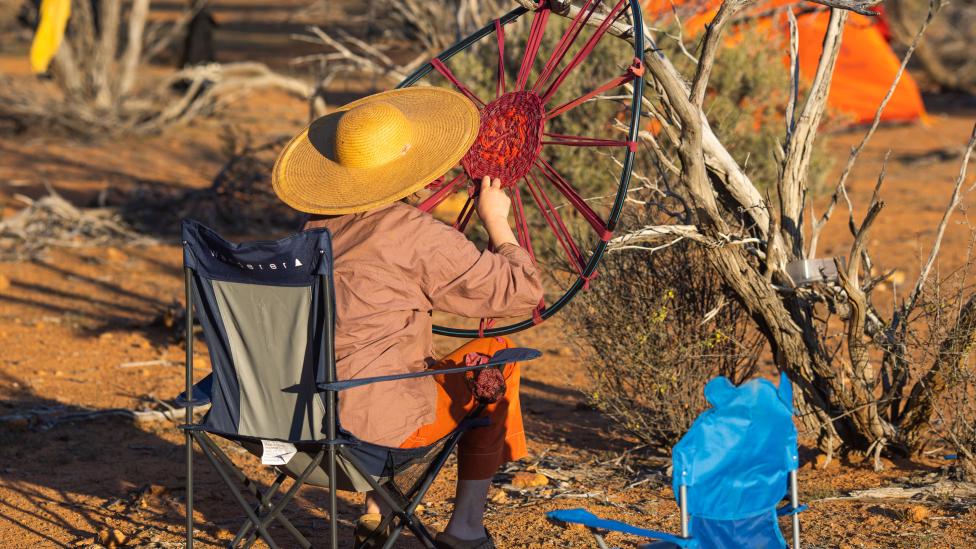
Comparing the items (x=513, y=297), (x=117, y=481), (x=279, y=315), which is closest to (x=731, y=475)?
(x=513, y=297)

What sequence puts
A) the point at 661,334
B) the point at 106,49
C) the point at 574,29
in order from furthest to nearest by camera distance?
the point at 106,49
the point at 661,334
the point at 574,29

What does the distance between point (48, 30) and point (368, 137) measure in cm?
973

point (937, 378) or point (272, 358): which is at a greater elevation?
point (272, 358)

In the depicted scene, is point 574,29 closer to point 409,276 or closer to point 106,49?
point 409,276

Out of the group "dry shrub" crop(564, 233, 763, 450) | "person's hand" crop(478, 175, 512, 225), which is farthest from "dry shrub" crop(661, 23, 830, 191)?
"person's hand" crop(478, 175, 512, 225)

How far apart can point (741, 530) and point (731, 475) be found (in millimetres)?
140

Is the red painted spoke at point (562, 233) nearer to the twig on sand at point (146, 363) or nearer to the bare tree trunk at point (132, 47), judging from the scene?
the twig on sand at point (146, 363)

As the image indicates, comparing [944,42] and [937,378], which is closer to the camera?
[937,378]

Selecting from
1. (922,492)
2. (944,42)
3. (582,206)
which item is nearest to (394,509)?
(582,206)

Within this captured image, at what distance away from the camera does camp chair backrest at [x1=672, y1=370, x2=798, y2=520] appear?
254cm

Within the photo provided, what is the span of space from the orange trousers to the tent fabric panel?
0.43 meters

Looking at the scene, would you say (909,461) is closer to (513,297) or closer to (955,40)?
(513,297)

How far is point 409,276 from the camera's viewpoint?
10.1ft

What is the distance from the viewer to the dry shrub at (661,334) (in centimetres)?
411
